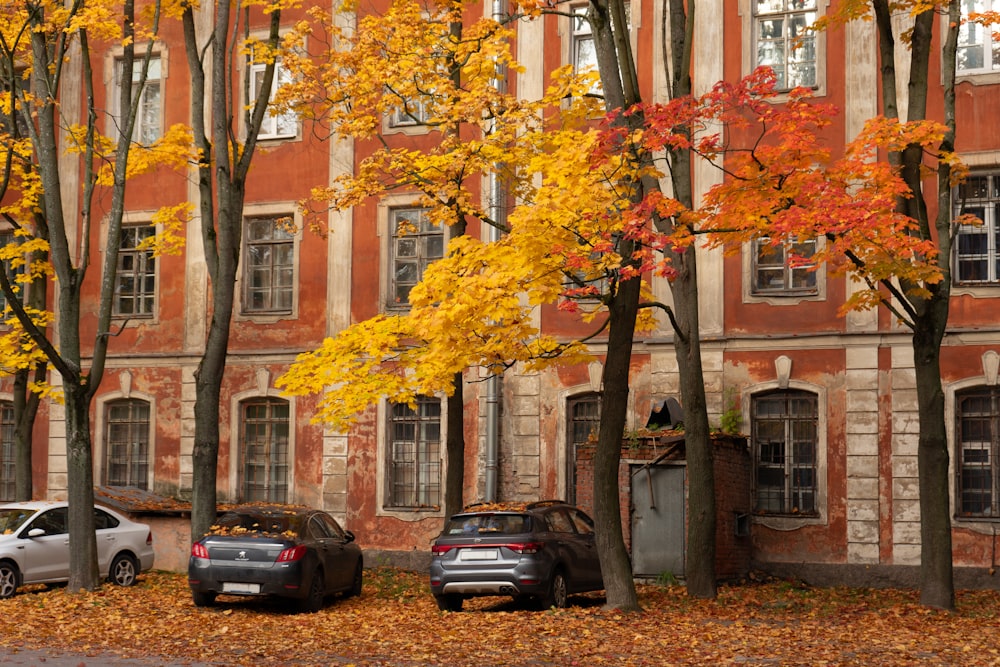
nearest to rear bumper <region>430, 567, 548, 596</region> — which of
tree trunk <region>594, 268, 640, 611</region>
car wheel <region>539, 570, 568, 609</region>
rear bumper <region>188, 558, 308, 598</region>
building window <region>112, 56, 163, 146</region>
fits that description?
car wheel <region>539, 570, 568, 609</region>

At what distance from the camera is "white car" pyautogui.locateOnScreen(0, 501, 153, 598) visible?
1945 cm

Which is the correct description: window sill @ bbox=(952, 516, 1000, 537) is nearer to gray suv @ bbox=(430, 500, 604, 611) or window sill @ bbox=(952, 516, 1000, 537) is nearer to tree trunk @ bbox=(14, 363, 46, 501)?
gray suv @ bbox=(430, 500, 604, 611)

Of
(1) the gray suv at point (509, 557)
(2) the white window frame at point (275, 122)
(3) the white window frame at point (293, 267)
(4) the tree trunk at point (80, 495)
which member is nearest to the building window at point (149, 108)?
(2) the white window frame at point (275, 122)

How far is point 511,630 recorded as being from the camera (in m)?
15.5

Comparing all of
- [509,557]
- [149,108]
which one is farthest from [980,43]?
[149,108]

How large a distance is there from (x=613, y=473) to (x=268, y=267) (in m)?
12.6

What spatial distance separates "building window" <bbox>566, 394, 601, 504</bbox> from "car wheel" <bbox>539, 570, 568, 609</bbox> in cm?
678

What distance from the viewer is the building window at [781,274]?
77.4ft

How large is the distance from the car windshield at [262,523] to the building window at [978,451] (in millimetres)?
10683

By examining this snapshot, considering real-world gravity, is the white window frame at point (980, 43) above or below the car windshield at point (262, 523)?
above

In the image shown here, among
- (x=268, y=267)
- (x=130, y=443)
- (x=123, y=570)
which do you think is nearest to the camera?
(x=123, y=570)

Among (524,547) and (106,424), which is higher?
(106,424)

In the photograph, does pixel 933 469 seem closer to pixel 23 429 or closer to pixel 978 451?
pixel 978 451

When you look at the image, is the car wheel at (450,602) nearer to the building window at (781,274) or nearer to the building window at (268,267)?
the building window at (781,274)
